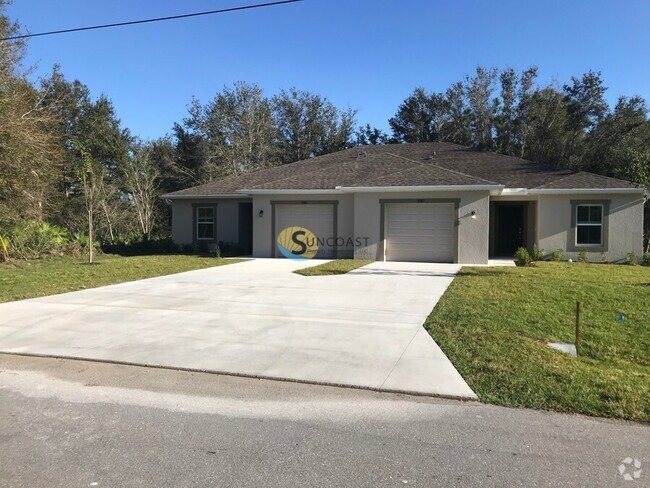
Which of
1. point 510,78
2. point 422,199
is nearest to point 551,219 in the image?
point 422,199

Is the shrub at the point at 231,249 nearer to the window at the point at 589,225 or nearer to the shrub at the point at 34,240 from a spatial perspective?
the shrub at the point at 34,240

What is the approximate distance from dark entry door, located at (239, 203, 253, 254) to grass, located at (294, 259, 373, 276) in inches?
263

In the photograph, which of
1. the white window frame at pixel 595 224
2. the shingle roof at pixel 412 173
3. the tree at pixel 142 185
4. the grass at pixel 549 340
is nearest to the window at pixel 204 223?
the shingle roof at pixel 412 173

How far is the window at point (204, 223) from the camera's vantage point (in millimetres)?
23062

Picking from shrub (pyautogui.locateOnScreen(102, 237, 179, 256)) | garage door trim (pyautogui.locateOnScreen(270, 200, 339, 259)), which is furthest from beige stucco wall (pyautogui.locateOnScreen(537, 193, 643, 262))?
shrub (pyautogui.locateOnScreen(102, 237, 179, 256))

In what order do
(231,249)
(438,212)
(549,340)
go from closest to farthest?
1. (549,340)
2. (438,212)
3. (231,249)

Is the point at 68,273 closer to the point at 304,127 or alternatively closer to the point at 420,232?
the point at 420,232

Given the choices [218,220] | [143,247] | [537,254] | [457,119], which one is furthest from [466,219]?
[457,119]

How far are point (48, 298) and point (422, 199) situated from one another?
12320mm

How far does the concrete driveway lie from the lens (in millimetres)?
5449

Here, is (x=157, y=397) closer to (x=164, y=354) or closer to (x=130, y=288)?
(x=164, y=354)

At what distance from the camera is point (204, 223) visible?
23188 millimetres

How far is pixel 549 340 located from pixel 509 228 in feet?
53.6

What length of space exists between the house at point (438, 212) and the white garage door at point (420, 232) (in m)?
0.04
